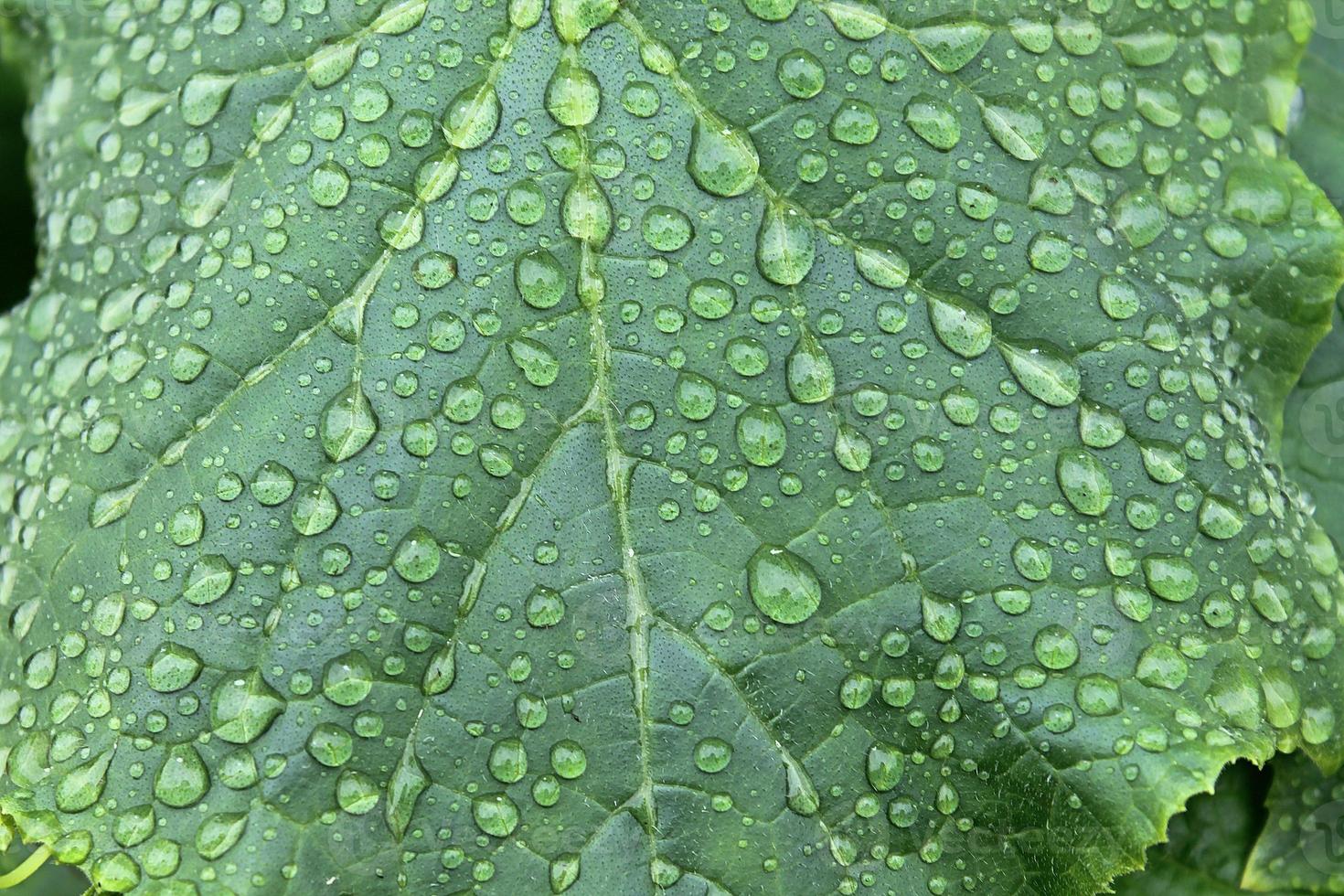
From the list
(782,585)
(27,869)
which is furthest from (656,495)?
(27,869)

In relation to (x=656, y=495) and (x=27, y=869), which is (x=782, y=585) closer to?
(x=656, y=495)

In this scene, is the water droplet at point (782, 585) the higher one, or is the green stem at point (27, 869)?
the water droplet at point (782, 585)

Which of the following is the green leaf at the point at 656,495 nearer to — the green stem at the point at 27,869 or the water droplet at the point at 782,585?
the water droplet at the point at 782,585

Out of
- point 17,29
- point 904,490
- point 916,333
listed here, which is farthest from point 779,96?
point 17,29

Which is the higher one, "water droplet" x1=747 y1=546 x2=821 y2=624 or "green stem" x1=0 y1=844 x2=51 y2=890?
"water droplet" x1=747 y1=546 x2=821 y2=624

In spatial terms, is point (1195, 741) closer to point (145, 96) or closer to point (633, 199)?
point (633, 199)

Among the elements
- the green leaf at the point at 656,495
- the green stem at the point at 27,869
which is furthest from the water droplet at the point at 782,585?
the green stem at the point at 27,869

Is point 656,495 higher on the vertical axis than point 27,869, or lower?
higher

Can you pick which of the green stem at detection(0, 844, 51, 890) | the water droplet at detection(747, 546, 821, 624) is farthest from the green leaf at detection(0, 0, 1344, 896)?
the green stem at detection(0, 844, 51, 890)

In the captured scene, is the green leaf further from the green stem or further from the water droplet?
the green stem
